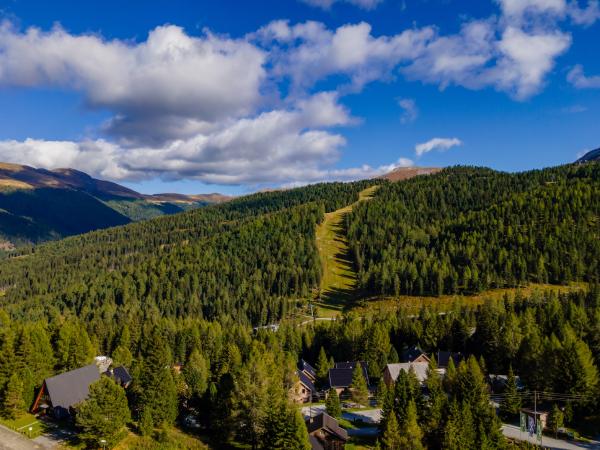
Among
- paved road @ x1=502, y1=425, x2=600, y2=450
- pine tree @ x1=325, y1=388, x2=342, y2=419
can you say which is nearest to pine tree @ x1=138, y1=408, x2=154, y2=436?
pine tree @ x1=325, y1=388, x2=342, y2=419

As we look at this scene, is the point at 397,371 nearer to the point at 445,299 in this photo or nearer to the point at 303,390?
the point at 303,390

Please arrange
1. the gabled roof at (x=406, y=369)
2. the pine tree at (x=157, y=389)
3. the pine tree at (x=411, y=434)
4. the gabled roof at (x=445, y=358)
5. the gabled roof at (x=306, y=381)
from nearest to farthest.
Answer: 1. the pine tree at (x=411, y=434)
2. the pine tree at (x=157, y=389)
3. the gabled roof at (x=306, y=381)
4. the gabled roof at (x=406, y=369)
5. the gabled roof at (x=445, y=358)

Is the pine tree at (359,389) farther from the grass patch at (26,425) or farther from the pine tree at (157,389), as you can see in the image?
the grass patch at (26,425)

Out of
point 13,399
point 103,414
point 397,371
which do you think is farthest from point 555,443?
point 13,399

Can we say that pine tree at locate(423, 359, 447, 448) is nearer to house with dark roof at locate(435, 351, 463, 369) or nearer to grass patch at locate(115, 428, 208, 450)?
grass patch at locate(115, 428, 208, 450)

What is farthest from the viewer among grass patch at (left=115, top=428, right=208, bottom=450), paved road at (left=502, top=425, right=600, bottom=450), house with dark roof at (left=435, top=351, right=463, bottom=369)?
house with dark roof at (left=435, top=351, right=463, bottom=369)

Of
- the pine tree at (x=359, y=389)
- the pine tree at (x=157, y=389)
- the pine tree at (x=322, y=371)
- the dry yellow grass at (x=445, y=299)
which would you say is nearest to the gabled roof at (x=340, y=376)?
the pine tree at (x=322, y=371)
